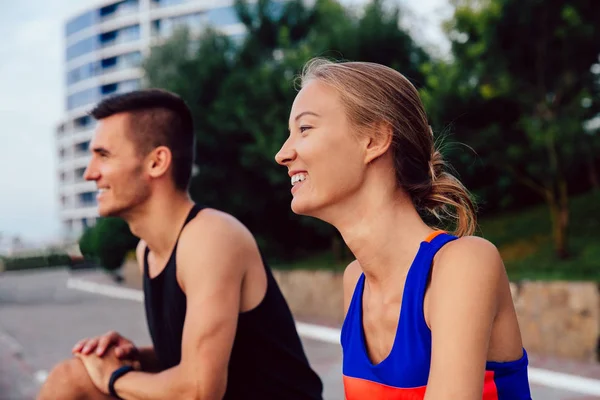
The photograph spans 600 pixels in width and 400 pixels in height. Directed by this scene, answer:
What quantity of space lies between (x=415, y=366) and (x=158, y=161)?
1.39m

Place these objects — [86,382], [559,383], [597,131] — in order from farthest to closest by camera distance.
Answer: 1. [597,131]
2. [559,383]
3. [86,382]

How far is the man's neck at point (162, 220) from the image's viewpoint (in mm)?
2324

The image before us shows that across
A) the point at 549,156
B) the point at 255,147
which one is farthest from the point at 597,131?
the point at 255,147

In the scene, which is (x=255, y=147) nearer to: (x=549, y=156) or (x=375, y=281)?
(x=549, y=156)

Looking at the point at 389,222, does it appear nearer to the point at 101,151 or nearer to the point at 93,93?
the point at 101,151

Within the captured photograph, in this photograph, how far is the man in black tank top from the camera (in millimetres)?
1999

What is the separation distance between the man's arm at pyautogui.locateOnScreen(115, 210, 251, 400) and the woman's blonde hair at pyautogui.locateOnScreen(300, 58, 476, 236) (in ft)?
2.52

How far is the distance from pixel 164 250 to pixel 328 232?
939 cm

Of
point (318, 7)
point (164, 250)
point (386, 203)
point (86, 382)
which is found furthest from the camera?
point (318, 7)

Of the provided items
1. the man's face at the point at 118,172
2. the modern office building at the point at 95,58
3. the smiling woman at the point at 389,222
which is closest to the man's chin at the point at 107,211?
the man's face at the point at 118,172

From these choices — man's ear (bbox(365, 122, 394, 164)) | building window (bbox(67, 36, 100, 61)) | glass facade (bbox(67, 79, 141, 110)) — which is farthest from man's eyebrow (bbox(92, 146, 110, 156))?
building window (bbox(67, 36, 100, 61))

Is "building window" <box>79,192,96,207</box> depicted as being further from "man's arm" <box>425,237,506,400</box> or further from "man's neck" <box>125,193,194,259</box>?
"man's arm" <box>425,237,506,400</box>

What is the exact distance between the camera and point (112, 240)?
18.4 m

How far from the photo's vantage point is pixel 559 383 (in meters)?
5.54
